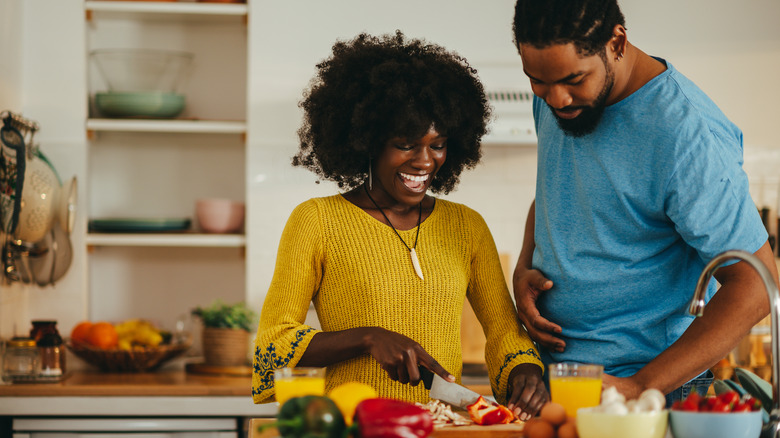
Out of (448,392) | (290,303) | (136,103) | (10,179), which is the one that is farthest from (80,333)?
(448,392)

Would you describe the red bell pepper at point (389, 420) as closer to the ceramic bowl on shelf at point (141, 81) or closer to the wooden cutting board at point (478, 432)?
the wooden cutting board at point (478, 432)

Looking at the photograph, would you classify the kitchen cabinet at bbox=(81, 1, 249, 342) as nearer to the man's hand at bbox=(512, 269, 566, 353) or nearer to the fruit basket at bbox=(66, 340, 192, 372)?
the fruit basket at bbox=(66, 340, 192, 372)

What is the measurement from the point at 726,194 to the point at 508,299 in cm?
54

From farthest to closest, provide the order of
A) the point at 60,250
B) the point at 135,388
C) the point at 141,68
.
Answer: the point at 141,68 → the point at 60,250 → the point at 135,388

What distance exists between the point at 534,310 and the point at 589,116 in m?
0.40

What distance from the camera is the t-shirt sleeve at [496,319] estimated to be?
5.23 ft

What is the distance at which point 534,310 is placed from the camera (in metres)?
1.61

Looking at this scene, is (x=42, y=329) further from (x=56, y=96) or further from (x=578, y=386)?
(x=578, y=386)

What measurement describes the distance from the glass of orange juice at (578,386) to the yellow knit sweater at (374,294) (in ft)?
0.92

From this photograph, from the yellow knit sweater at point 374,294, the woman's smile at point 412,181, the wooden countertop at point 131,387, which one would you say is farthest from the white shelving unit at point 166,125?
the woman's smile at point 412,181

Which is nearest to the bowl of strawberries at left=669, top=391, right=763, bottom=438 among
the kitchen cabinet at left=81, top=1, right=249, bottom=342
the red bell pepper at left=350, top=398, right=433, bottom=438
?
the red bell pepper at left=350, top=398, right=433, bottom=438

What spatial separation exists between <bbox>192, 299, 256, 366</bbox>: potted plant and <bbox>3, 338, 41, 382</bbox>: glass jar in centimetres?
60

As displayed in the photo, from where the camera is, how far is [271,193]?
3176 mm

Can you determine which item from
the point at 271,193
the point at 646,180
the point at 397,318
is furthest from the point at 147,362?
the point at 646,180
